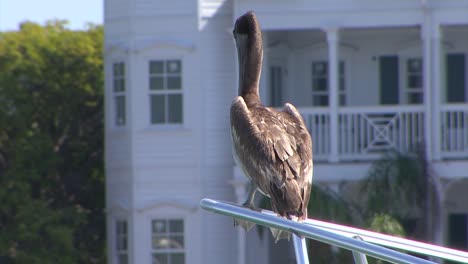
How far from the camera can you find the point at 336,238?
584 cm

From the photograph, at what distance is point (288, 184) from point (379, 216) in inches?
613

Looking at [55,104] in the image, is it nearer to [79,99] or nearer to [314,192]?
[79,99]

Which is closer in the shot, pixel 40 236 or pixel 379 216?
pixel 379 216

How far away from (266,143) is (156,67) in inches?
743

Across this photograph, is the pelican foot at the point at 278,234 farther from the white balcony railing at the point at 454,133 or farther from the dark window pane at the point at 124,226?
the dark window pane at the point at 124,226

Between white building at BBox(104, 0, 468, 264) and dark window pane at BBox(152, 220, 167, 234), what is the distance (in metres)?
0.02

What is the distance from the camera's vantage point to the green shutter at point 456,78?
2786cm

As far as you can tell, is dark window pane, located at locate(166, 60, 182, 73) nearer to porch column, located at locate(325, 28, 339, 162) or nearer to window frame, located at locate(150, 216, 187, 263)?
window frame, located at locate(150, 216, 187, 263)

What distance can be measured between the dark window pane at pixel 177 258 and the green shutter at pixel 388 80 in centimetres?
483

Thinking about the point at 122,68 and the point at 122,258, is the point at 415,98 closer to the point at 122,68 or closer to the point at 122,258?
the point at 122,68

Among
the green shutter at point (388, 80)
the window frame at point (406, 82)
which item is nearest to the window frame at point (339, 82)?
the green shutter at point (388, 80)

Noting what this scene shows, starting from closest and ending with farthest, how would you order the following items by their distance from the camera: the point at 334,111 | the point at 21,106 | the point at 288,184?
the point at 288,184
the point at 334,111
the point at 21,106

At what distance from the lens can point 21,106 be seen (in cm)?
2959

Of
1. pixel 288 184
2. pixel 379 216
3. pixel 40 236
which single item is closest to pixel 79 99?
pixel 40 236
